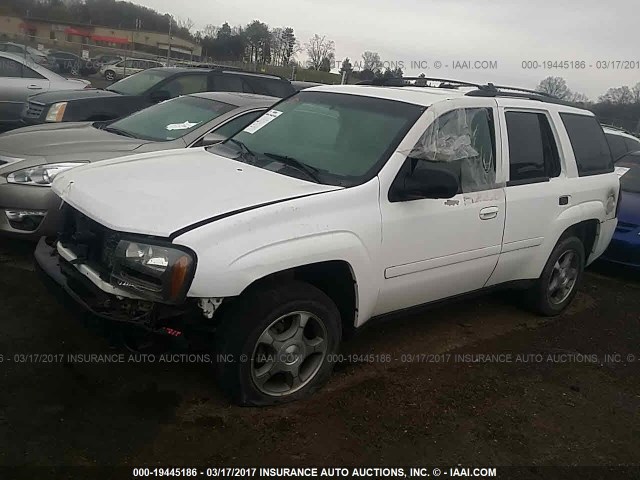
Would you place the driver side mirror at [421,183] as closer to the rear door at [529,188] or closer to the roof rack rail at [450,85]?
the rear door at [529,188]

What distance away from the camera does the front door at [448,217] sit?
367cm

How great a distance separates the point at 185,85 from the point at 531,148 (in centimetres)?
587

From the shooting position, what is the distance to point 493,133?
4352 mm

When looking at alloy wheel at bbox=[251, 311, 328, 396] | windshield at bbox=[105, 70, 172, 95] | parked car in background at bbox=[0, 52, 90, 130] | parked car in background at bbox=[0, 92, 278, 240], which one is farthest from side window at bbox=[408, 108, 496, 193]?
parked car in background at bbox=[0, 52, 90, 130]

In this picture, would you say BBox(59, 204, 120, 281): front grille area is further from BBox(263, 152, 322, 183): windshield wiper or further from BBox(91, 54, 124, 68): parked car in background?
BBox(91, 54, 124, 68): parked car in background

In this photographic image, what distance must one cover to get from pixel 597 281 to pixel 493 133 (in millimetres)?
3315

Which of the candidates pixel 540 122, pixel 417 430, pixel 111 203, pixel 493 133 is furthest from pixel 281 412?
pixel 540 122

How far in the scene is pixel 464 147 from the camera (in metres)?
4.07

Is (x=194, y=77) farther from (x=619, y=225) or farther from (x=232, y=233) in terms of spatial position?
(x=232, y=233)

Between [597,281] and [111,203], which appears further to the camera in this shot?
[597,281]

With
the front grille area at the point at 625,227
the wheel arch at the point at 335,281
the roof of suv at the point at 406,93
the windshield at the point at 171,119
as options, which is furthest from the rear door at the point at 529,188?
the windshield at the point at 171,119

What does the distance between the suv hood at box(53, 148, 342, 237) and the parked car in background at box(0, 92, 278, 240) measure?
0.43 meters

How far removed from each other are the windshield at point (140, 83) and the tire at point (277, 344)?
635 centimetres

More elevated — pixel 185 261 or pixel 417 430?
pixel 185 261
